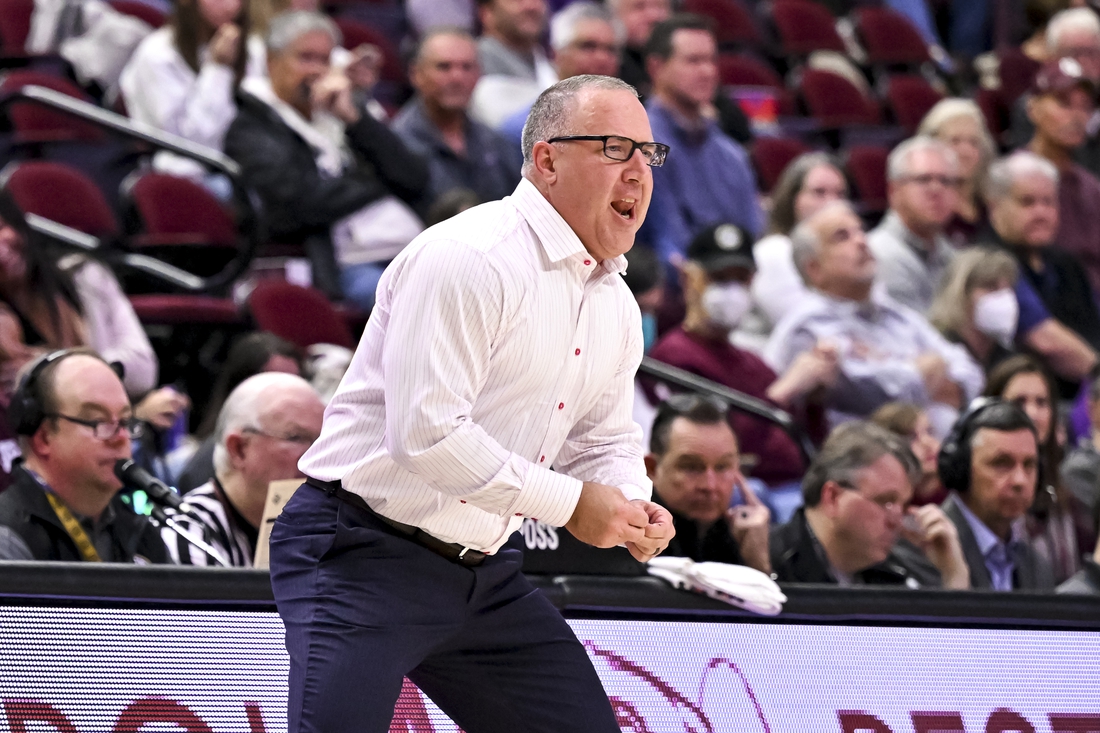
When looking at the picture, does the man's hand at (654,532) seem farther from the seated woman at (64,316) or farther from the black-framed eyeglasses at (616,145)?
the seated woman at (64,316)

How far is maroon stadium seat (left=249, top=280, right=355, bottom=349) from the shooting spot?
5.54 meters

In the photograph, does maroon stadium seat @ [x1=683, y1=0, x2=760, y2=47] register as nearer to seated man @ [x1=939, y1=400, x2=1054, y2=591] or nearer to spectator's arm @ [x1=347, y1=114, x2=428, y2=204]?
spectator's arm @ [x1=347, y1=114, x2=428, y2=204]

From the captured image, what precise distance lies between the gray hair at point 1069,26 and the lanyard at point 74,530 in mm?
6992

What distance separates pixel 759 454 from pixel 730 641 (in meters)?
2.35

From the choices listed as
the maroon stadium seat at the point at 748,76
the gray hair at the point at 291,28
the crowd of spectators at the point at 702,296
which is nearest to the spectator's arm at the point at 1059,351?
the crowd of spectators at the point at 702,296

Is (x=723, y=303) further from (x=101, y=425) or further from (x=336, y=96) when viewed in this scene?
(x=101, y=425)

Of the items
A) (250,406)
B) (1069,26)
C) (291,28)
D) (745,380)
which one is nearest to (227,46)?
(291,28)

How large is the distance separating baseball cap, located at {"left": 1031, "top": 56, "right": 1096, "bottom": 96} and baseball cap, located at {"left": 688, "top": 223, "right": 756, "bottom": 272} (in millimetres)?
3040

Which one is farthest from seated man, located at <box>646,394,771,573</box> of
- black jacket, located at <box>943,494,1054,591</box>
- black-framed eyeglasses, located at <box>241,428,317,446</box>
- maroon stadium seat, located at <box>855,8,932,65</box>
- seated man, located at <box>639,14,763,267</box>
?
maroon stadium seat, located at <box>855,8,932,65</box>

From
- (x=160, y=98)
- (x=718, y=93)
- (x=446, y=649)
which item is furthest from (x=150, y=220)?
(x=446, y=649)

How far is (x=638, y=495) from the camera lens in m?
2.72

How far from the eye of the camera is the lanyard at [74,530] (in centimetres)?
360

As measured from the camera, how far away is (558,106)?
8.61 ft

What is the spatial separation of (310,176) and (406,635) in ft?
13.0
